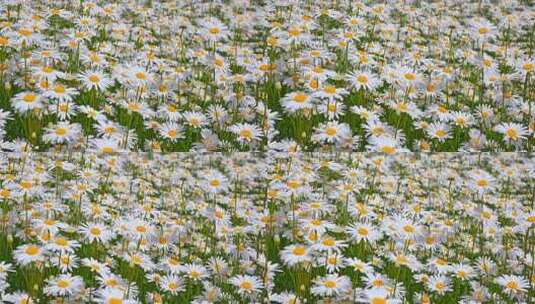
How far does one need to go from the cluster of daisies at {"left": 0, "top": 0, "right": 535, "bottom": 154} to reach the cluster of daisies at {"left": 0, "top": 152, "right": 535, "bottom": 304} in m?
0.18

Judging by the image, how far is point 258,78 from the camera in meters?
6.70

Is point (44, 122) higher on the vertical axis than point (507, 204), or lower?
higher

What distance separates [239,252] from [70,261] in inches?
38.9

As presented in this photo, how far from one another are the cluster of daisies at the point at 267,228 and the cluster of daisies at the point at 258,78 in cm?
18

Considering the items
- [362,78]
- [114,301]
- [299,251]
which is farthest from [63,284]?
[362,78]

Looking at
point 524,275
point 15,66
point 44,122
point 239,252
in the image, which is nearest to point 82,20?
point 15,66

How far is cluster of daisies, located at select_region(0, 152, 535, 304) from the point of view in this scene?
4.68 meters

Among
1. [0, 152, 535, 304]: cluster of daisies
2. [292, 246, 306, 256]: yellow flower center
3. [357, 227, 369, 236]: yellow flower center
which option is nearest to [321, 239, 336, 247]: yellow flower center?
[0, 152, 535, 304]: cluster of daisies

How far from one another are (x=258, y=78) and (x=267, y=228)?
1742 mm

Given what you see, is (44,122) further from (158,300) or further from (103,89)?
(158,300)

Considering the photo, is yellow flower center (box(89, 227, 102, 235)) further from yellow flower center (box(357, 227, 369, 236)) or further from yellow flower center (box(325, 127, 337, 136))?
yellow flower center (box(325, 127, 337, 136))

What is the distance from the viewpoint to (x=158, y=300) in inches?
179

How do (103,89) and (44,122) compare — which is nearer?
(44,122)

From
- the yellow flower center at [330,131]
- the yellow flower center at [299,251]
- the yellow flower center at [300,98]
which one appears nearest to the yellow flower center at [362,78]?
the yellow flower center at [300,98]
